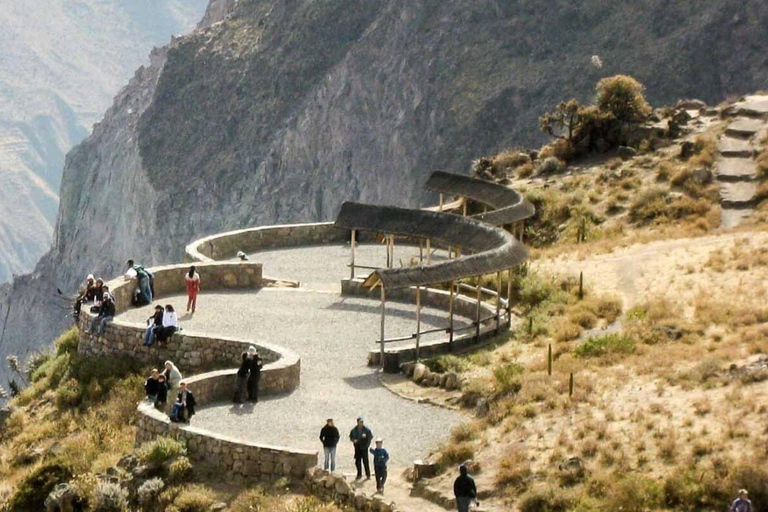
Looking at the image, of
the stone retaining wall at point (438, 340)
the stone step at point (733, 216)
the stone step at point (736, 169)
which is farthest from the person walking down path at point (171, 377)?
the stone step at point (736, 169)

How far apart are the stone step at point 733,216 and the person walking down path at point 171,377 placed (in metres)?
22.4

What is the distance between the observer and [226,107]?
166750mm

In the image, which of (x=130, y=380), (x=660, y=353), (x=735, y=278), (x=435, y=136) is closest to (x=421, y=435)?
(x=660, y=353)

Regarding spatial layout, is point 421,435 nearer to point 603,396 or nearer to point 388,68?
point 603,396

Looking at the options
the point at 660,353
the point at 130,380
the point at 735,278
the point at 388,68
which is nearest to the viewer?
the point at 660,353

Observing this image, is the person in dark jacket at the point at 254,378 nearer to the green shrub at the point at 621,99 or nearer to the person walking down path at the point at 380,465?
the person walking down path at the point at 380,465

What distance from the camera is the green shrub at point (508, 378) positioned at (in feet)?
94.9

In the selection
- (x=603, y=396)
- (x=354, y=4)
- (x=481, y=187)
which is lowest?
(x=603, y=396)

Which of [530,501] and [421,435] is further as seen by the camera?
[421,435]

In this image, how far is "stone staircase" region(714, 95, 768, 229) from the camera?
48.8m

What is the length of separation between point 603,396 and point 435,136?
11090 centimetres

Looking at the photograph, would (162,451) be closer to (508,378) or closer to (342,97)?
(508,378)

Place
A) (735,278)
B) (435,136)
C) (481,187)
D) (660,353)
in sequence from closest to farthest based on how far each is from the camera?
(660,353), (735,278), (481,187), (435,136)

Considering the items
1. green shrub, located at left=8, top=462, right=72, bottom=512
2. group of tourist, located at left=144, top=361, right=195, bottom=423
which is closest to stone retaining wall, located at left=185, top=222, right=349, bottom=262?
group of tourist, located at left=144, top=361, right=195, bottom=423
